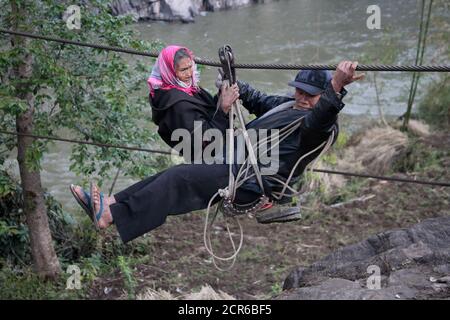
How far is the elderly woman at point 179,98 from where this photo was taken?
2.97m

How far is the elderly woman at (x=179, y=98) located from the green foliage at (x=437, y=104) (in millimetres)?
6927

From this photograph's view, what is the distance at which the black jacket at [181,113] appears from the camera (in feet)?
9.73

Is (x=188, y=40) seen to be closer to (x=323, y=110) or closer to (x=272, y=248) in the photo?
(x=272, y=248)

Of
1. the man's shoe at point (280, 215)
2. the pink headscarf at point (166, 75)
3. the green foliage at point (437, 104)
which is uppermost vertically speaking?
the pink headscarf at point (166, 75)

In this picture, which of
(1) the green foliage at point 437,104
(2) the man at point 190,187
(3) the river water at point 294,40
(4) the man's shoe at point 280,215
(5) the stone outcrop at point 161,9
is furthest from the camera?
(5) the stone outcrop at point 161,9

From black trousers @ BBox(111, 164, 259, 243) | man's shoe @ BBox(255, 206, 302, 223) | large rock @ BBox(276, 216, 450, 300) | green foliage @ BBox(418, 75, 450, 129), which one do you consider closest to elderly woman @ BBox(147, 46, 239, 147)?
black trousers @ BBox(111, 164, 259, 243)

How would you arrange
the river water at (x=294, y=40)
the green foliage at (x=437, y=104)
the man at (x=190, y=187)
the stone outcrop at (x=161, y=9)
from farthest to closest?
1. the stone outcrop at (x=161, y=9)
2. the river water at (x=294, y=40)
3. the green foliage at (x=437, y=104)
4. the man at (x=190, y=187)

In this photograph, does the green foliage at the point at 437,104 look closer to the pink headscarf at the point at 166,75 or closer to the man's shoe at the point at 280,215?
the man's shoe at the point at 280,215

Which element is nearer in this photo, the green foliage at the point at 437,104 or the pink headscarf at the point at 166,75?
the pink headscarf at the point at 166,75

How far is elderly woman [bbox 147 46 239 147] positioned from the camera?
2969mm

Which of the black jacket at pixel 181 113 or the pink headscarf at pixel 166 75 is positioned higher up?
the pink headscarf at pixel 166 75

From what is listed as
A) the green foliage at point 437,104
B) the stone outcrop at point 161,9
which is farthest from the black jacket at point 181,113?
the stone outcrop at point 161,9

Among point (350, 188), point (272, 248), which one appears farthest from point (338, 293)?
point (350, 188)

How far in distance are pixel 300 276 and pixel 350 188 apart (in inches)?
157
